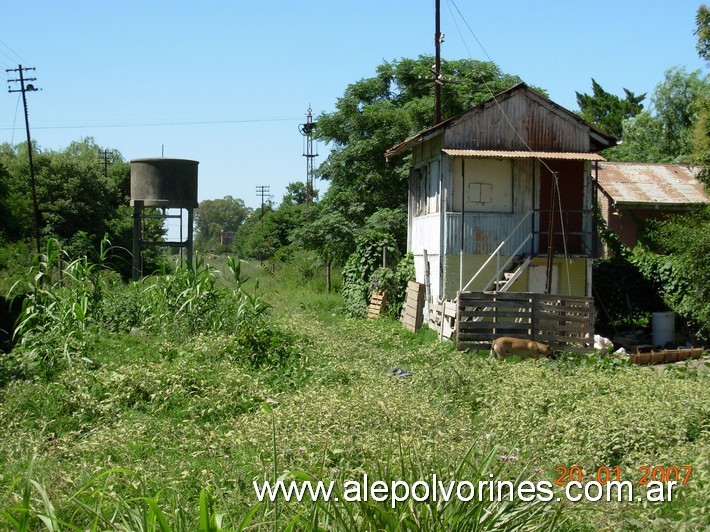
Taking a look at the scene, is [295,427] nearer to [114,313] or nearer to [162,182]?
[114,313]

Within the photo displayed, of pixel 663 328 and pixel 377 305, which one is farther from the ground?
pixel 377 305

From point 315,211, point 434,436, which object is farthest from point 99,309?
point 315,211

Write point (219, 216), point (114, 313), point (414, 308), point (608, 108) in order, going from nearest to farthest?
point (114, 313)
point (414, 308)
point (608, 108)
point (219, 216)

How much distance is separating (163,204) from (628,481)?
15.3 m

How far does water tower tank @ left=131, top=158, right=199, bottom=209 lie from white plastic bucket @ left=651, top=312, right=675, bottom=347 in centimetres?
1196

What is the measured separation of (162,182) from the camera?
62.8 feet

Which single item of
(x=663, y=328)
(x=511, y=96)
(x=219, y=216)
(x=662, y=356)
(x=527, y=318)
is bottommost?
(x=662, y=356)

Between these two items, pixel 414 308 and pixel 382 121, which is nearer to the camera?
pixel 414 308

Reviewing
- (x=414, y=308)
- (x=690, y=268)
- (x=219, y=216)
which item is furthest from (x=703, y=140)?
(x=219, y=216)

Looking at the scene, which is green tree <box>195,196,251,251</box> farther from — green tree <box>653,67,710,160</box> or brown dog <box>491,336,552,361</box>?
brown dog <box>491,336,552,361</box>

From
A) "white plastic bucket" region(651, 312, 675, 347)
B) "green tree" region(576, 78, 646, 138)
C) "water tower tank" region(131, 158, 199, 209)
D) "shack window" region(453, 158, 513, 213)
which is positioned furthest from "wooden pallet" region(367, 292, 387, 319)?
"green tree" region(576, 78, 646, 138)

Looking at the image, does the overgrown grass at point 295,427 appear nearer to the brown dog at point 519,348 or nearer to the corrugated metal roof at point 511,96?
the brown dog at point 519,348
